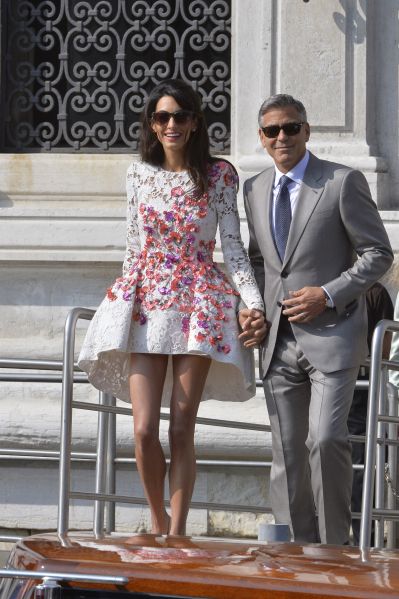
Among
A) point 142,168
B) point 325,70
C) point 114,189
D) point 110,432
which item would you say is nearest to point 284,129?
point 142,168

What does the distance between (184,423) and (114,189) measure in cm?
350

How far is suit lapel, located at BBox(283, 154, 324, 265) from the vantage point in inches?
206

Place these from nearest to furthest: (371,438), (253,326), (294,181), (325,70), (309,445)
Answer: (371,438), (309,445), (253,326), (294,181), (325,70)

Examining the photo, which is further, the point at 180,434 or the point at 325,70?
the point at 325,70

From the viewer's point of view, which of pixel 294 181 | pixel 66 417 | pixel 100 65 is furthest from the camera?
pixel 100 65

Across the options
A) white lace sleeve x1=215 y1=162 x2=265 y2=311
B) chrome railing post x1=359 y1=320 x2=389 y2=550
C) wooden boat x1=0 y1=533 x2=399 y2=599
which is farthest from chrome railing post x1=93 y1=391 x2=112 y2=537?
wooden boat x1=0 y1=533 x2=399 y2=599

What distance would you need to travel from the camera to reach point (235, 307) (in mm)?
5324

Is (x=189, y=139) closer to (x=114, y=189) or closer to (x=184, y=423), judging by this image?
(x=184, y=423)

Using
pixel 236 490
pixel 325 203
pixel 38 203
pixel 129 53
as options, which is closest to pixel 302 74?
pixel 129 53

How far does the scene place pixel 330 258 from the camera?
5.28 metres

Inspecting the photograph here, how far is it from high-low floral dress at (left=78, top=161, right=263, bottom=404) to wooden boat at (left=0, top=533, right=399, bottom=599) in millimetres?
2801

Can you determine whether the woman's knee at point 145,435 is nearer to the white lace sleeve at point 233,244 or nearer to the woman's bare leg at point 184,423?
the woman's bare leg at point 184,423

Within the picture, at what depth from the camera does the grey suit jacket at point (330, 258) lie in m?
5.17

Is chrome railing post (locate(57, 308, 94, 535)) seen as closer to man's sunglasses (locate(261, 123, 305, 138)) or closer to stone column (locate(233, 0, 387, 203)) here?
man's sunglasses (locate(261, 123, 305, 138))
